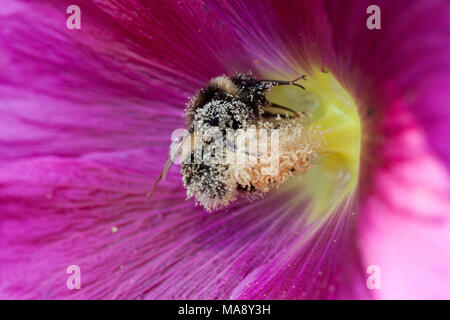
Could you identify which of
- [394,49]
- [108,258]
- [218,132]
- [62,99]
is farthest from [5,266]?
[394,49]

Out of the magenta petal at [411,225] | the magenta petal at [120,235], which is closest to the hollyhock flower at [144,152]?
the magenta petal at [120,235]

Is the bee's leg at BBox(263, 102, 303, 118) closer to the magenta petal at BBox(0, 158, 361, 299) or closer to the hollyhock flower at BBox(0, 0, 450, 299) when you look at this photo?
the hollyhock flower at BBox(0, 0, 450, 299)

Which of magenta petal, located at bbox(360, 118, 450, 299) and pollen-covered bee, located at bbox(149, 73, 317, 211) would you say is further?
pollen-covered bee, located at bbox(149, 73, 317, 211)

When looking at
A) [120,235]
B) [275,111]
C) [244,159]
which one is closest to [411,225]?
[244,159]

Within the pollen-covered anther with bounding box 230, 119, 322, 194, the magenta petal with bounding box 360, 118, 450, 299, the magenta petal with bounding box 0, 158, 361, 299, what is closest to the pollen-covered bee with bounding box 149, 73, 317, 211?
the pollen-covered anther with bounding box 230, 119, 322, 194

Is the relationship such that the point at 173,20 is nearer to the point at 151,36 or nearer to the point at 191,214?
the point at 151,36

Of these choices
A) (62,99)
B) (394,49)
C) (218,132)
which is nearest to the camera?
(394,49)

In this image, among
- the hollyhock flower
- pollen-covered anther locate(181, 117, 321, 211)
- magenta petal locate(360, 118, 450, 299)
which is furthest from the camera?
the hollyhock flower
